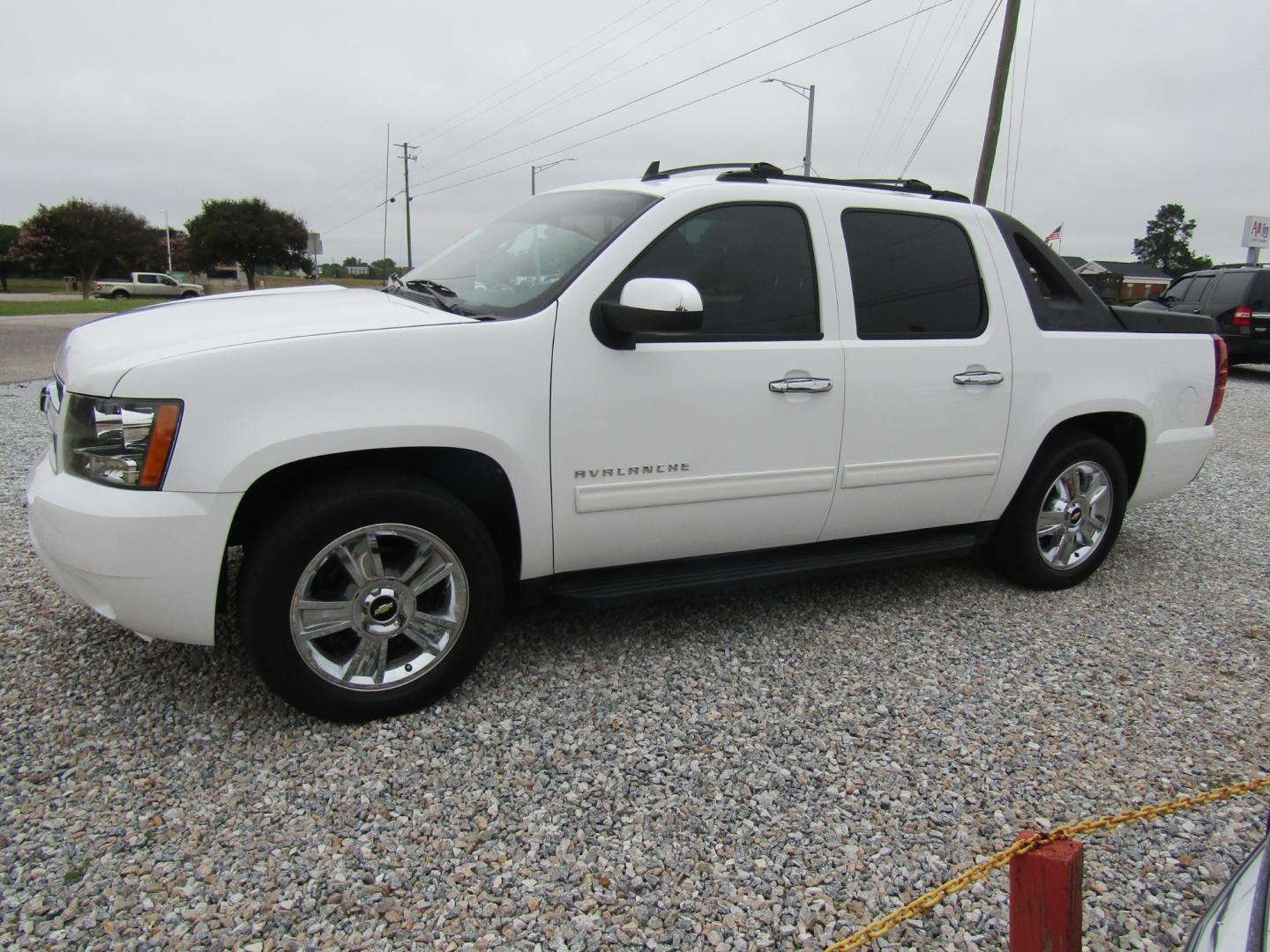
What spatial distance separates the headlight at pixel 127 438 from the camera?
7.79ft

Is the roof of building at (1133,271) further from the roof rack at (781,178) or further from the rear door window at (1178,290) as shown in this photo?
the roof rack at (781,178)

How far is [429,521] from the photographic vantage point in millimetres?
2715

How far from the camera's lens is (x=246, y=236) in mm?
53188

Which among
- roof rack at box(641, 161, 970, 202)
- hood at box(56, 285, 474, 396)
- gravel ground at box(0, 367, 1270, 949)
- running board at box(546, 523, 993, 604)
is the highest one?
roof rack at box(641, 161, 970, 202)

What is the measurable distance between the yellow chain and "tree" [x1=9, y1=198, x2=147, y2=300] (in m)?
54.3

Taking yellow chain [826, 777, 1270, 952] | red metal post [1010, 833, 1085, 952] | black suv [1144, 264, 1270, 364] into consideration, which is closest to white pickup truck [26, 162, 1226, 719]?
yellow chain [826, 777, 1270, 952]

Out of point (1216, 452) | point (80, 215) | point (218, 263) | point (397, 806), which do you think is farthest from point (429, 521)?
point (218, 263)

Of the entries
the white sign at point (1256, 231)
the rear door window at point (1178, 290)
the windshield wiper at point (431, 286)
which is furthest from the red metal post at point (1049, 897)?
the white sign at point (1256, 231)

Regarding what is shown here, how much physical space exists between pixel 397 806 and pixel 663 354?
1651 millimetres

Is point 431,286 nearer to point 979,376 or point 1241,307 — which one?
point 979,376

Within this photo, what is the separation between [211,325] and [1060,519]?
3732mm

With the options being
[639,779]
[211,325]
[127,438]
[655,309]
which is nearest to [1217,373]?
[655,309]

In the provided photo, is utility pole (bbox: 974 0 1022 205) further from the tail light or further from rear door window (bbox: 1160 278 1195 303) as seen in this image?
the tail light

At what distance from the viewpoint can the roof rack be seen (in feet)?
11.0
